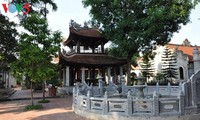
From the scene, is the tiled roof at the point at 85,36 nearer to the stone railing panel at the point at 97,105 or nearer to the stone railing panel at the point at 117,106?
the stone railing panel at the point at 97,105

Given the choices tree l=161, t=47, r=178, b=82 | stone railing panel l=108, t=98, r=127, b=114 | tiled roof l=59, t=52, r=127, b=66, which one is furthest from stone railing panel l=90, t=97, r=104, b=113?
tree l=161, t=47, r=178, b=82

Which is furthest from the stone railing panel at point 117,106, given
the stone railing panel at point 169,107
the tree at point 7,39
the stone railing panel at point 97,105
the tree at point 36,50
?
the tree at point 7,39

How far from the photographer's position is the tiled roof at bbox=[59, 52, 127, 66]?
865 inches

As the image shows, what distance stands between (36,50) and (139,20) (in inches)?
410

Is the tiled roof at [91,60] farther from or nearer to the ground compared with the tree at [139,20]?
nearer to the ground

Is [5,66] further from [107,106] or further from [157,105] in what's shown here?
[157,105]

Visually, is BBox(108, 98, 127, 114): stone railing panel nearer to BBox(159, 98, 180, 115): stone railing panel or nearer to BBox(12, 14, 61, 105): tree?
BBox(159, 98, 180, 115): stone railing panel

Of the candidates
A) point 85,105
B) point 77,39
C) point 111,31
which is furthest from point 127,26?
point 85,105

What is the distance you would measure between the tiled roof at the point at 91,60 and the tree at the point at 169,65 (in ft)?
27.6

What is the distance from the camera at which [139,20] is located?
67.3 feet

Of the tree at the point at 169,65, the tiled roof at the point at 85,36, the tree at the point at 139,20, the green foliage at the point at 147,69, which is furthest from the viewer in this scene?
the green foliage at the point at 147,69

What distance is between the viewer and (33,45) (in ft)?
46.8

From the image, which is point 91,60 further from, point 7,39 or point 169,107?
point 169,107

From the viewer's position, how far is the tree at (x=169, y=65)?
30.1 meters
